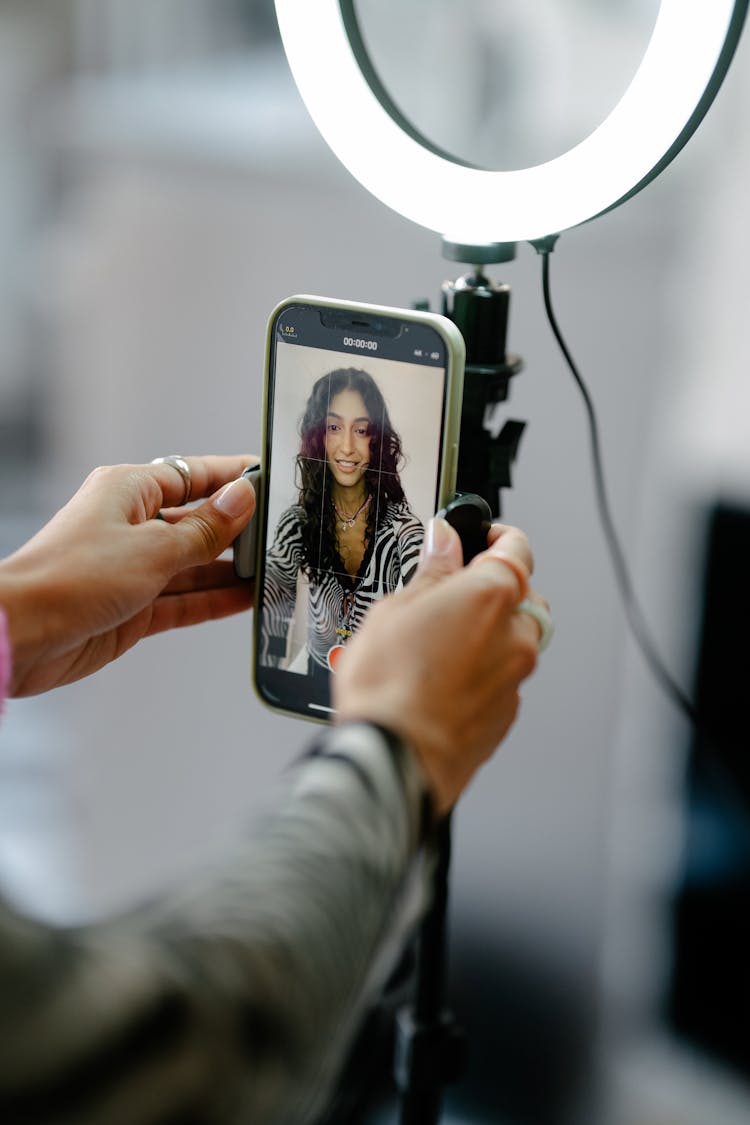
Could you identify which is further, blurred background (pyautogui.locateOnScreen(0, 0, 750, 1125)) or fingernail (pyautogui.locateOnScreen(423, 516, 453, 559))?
blurred background (pyautogui.locateOnScreen(0, 0, 750, 1125))

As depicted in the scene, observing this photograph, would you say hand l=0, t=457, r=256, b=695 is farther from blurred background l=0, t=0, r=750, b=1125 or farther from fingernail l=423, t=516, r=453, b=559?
blurred background l=0, t=0, r=750, b=1125

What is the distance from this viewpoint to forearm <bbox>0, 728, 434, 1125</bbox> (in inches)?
11.7

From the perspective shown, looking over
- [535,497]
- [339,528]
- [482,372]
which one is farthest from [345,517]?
[535,497]

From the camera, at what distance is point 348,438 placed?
0.59 metres

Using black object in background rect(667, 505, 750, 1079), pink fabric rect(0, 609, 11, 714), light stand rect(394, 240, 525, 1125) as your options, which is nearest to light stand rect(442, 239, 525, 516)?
light stand rect(394, 240, 525, 1125)

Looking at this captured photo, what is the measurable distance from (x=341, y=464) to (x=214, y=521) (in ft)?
0.27

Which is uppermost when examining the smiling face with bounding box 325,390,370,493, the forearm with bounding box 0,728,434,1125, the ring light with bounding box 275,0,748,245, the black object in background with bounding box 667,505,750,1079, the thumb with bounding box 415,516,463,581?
the ring light with bounding box 275,0,748,245

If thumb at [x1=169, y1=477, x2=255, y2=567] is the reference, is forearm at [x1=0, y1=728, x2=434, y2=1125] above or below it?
below

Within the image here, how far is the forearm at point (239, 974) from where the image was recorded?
0.30 meters

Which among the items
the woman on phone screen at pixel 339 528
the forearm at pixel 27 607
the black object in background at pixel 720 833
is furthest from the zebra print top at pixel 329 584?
the black object in background at pixel 720 833

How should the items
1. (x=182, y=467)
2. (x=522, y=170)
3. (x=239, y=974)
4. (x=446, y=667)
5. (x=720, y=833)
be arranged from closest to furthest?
(x=239, y=974), (x=446, y=667), (x=522, y=170), (x=182, y=467), (x=720, y=833)

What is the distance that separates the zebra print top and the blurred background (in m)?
0.46

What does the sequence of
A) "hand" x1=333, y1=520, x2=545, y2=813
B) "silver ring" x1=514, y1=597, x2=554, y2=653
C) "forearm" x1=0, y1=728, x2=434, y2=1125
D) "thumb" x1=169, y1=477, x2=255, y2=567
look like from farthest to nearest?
"thumb" x1=169, y1=477, x2=255, y2=567 < "silver ring" x1=514, y1=597, x2=554, y2=653 < "hand" x1=333, y1=520, x2=545, y2=813 < "forearm" x1=0, y1=728, x2=434, y2=1125

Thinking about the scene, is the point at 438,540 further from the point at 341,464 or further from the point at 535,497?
the point at 535,497
